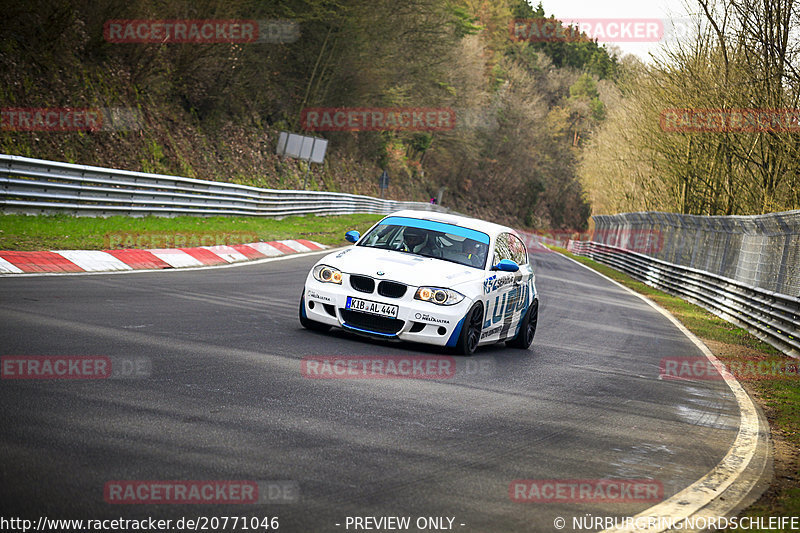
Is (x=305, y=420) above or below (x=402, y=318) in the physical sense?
below

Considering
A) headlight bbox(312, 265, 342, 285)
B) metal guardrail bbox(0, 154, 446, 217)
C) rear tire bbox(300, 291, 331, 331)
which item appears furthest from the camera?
metal guardrail bbox(0, 154, 446, 217)

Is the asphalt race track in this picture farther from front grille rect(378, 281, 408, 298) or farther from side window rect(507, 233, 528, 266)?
side window rect(507, 233, 528, 266)

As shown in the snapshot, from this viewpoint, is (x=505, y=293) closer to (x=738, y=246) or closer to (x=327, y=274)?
(x=327, y=274)

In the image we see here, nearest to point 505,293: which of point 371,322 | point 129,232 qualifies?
point 371,322

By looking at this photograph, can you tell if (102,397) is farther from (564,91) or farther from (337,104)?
(564,91)

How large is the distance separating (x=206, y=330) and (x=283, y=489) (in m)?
5.08

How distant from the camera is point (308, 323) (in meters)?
10.2

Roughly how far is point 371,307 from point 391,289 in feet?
0.98

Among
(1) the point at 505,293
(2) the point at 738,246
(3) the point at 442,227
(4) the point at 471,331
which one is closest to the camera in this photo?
(4) the point at 471,331

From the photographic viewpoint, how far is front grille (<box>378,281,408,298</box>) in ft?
31.3

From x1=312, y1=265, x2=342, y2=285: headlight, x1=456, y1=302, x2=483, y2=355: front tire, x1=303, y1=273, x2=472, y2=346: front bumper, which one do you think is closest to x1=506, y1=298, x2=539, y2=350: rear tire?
x1=456, y1=302, x2=483, y2=355: front tire

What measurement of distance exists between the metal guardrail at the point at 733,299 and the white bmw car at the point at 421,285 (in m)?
6.64

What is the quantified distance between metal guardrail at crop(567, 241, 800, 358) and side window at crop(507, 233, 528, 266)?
18.1 feet

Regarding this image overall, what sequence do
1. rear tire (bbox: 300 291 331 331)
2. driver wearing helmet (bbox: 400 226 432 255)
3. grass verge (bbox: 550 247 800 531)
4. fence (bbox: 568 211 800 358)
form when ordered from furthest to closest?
1. fence (bbox: 568 211 800 358)
2. driver wearing helmet (bbox: 400 226 432 255)
3. rear tire (bbox: 300 291 331 331)
4. grass verge (bbox: 550 247 800 531)
